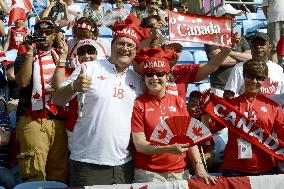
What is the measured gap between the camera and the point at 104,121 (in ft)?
13.4

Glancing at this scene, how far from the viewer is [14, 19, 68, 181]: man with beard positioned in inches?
183

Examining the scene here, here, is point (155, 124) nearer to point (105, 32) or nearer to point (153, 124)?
point (153, 124)

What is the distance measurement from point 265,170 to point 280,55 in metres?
3.52

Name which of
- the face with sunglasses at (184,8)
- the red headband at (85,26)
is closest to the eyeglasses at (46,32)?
the red headband at (85,26)

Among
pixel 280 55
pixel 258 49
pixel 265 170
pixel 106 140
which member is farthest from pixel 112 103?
pixel 280 55

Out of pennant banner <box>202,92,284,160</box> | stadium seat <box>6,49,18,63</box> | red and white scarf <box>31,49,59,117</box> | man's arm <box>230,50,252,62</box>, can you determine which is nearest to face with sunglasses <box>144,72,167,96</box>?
pennant banner <box>202,92,284,160</box>

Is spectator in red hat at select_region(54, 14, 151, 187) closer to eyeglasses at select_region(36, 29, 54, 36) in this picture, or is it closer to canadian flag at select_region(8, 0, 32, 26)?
eyeglasses at select_region(36, 29, 54, 36)

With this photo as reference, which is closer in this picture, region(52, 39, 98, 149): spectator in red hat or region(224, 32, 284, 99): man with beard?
region(52, 39, 98, 149): spectator in red hat

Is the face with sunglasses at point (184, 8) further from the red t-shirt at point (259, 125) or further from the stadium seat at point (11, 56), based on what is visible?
the red t-shirt at point (259, 125)

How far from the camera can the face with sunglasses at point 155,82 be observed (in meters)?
4.19

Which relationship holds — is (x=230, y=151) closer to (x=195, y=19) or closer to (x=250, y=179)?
(x=250, y=179)

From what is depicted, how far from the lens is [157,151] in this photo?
401 cm

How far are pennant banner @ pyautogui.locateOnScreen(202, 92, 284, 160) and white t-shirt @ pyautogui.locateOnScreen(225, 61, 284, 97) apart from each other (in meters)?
0.92

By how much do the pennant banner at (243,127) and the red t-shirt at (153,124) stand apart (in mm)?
525
